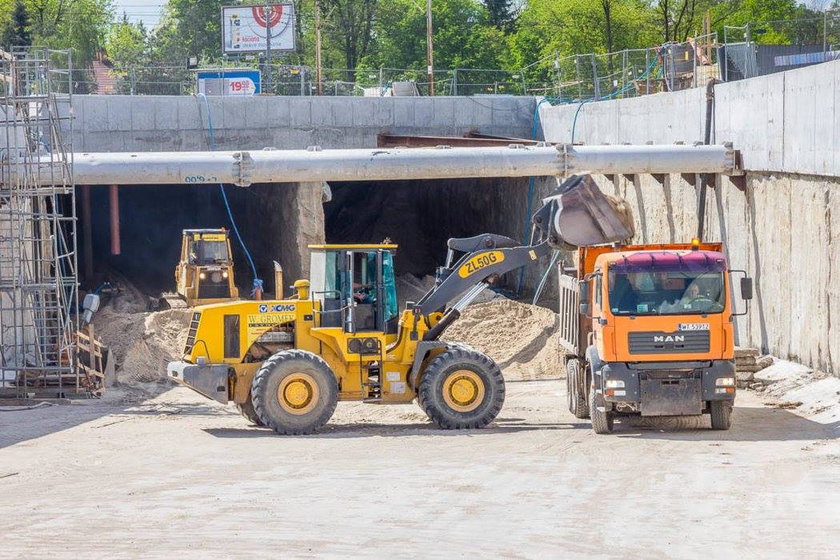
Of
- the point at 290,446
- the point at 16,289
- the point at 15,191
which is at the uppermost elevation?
the point at 15,191

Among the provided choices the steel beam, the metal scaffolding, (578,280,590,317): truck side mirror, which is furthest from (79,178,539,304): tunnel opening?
(578,280,590,317): truck side mirror

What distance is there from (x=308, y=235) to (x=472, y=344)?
7.20 meters

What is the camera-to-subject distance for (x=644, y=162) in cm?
2734

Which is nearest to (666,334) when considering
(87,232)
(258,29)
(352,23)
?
(87,232)

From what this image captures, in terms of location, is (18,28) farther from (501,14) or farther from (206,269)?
(206,269)

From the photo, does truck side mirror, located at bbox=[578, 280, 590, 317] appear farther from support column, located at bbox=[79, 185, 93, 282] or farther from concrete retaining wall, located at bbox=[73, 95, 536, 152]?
support column, located at bbox=[79, 185, 93, 282]

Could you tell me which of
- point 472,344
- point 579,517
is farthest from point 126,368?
point 579,517

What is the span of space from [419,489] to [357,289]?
5.47 meters

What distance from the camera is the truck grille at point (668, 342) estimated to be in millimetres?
17953

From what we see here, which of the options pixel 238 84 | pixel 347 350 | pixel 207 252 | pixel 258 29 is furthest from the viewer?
pixel 258 29

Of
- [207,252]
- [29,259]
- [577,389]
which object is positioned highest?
[29,259]

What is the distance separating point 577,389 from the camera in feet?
68.4

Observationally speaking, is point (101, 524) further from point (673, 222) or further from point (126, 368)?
point (673, 222)

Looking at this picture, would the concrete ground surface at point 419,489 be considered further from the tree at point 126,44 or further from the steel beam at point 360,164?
the tree at point 126,44
